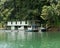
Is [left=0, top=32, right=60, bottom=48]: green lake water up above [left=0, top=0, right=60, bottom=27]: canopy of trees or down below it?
below

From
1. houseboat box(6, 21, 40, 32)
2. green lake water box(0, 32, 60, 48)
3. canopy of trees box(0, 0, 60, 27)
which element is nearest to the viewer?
green lake water box(0, 32, 60, 48)

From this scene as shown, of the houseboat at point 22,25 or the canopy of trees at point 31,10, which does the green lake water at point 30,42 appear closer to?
the canopy of trees at point 31,10

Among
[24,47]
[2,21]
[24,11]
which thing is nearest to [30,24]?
[24,11]

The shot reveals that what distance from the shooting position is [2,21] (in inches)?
1642

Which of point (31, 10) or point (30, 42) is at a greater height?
point (31, 10)

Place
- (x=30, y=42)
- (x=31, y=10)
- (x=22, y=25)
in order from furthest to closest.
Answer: (x=22, y=25)
(x=31, y=10)
(x=30, y=42)

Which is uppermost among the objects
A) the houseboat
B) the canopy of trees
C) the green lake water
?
the canopy of trees

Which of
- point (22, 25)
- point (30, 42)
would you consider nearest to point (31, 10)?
point (22, 25)

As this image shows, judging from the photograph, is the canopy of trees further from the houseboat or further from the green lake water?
the green lake water

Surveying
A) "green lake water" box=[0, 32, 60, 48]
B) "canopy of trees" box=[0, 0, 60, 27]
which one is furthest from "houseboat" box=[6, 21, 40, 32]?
"green lake water" box=[0, 32, 60, 48]

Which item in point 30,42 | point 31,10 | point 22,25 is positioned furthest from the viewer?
point 22,25

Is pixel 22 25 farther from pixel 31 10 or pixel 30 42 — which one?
pixel 30 42

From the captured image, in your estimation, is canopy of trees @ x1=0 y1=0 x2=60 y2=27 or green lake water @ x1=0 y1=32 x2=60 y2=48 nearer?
green lake water @ x1=0 y1=32 x2=60 y2=48

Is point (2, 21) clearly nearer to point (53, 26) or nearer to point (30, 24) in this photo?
point (30, 24)
